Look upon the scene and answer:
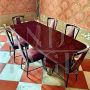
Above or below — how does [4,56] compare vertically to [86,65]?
above

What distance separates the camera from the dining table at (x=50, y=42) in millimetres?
2340

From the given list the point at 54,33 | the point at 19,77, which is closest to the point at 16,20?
the point at 54,33

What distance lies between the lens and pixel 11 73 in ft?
10.1

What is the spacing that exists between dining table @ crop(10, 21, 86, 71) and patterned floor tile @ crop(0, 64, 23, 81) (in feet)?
2.24

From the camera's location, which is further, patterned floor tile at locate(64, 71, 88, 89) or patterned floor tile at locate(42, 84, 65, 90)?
patterned floor tile at locate(64, 71, 88, 89)

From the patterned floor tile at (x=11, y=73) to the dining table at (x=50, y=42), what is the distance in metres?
0.68


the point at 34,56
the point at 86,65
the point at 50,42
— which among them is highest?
the point at 50,42

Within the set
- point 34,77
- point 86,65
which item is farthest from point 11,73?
point 86,65

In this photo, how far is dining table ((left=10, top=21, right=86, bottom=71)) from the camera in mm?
2340

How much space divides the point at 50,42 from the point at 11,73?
99cm

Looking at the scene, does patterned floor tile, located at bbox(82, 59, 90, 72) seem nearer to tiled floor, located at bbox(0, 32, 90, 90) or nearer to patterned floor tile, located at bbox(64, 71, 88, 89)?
tiled floor, located at bbox(0, 32, 90, 90)

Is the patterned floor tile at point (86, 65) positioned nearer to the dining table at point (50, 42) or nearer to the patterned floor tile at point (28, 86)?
the dining table at point (50, 42)

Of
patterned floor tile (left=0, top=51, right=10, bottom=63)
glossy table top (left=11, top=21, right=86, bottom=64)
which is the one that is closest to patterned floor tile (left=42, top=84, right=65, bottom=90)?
glossy table top (left=11, top=21, right=86, bottom=64)

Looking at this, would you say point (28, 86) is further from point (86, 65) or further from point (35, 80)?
point (86, 65)
